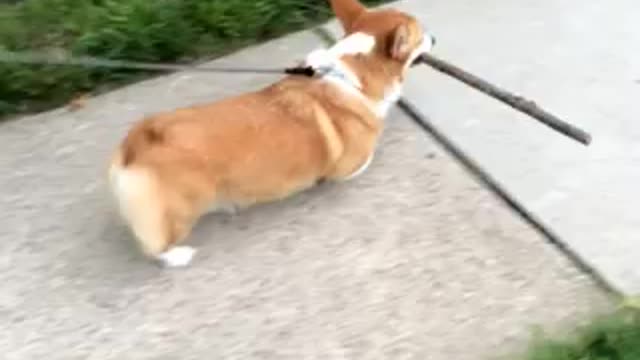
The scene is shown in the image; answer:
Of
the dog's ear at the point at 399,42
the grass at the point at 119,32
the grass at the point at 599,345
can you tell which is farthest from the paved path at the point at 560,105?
the grass at the point at 119,32

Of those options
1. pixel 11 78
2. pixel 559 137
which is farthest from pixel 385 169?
pixel 11 78

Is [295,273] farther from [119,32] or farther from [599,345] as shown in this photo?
[119,32]

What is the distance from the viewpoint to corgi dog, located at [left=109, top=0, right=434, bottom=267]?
12.4ft

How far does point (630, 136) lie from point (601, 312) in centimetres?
80

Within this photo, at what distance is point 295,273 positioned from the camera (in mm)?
3908

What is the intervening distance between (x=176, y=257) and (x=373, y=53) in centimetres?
84

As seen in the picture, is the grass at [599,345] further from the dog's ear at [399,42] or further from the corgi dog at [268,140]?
the dog's ear at [399,42]

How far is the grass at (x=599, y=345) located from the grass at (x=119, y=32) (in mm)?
1731

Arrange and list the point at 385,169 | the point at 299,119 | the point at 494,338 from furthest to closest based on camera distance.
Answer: the point at 385,169, the point at 299,119, the point at 494,338

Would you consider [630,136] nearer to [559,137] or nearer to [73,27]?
[559,137]

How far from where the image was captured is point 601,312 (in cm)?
374

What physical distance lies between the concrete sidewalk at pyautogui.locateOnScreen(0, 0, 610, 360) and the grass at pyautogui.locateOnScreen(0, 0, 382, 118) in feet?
0.73

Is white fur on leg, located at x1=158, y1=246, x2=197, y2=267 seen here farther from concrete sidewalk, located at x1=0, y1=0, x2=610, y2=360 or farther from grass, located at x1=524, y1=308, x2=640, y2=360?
grass, located at x1=524, y1=308, x2=640, y2=360

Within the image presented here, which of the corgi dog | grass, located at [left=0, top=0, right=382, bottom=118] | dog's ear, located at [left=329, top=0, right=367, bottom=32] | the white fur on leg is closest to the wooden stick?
the corgi dog
